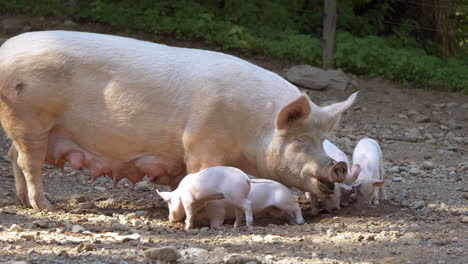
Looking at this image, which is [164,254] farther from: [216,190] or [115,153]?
[115,153]

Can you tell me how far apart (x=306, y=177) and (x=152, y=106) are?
132 centimetres

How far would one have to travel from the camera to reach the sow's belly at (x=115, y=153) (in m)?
6.11

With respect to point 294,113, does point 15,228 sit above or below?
below

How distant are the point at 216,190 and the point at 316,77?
6.40m

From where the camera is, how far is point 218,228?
5.63 metres

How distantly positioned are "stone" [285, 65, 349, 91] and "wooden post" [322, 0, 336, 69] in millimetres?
303

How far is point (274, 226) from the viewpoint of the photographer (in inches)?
221

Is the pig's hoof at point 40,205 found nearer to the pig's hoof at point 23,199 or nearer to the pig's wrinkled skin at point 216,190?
the pig's hoof at point 23,199

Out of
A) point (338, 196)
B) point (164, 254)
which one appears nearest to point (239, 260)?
point (164, 254)

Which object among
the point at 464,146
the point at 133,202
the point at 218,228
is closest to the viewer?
the point at 218,228

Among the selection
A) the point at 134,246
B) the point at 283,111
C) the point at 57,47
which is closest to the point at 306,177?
the point at 283,111

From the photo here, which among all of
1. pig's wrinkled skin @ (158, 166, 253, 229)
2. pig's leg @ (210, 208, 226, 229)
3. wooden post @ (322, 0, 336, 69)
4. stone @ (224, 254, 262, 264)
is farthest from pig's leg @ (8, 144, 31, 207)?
wooden post @ (322, 0, 336, 69)

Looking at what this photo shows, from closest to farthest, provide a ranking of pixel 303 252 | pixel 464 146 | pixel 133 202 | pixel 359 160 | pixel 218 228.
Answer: pixel 303 252 < pixel 218 228 < pixel 359 160 < pixel 133 202 < pixel 464 146

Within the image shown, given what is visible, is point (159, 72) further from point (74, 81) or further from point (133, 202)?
point (133, 202)
